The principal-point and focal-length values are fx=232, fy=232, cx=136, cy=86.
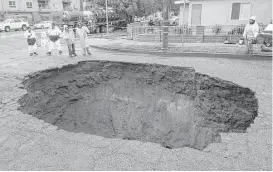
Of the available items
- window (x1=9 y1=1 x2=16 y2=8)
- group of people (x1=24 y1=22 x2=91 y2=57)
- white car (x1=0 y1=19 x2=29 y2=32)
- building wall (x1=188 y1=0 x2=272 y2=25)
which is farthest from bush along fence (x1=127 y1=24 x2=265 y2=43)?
window (x1=9 y1=1 x2=16 y2=8)

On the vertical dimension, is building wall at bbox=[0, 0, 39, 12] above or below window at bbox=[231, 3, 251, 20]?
above

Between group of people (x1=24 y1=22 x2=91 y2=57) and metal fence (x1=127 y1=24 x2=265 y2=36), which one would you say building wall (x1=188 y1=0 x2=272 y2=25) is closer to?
metal fence (x1=127 y1=24 x2=265 y2=36)

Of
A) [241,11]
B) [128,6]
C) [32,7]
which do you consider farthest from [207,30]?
[32,7]

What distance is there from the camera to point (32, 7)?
43344 millimetres

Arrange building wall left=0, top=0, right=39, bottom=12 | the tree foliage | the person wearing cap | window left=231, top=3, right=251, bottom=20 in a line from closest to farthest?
1. the person wearing cap
2. window left=231, top=3, right=251, bottom=20
3. the tree foliage
4. building wall left=0, top=0, right=39, bottom=12

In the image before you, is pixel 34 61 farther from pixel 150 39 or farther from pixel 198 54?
pixel 150 39

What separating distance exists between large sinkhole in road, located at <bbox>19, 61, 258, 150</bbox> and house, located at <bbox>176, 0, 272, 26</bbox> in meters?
10.2

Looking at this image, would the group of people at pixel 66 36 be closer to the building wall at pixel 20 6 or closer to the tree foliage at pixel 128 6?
the tree foliage at pixel 128 6

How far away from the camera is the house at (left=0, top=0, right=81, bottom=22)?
130 ft

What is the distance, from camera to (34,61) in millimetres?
11117

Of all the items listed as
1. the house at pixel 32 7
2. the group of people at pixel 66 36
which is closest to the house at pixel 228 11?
the group of people at pixel 66 36

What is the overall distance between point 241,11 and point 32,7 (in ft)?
128

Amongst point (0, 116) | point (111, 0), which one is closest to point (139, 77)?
point (0, 116)

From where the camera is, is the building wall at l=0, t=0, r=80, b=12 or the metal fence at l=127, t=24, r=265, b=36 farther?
the building wall at l=0, t=0, r=80, b=12
